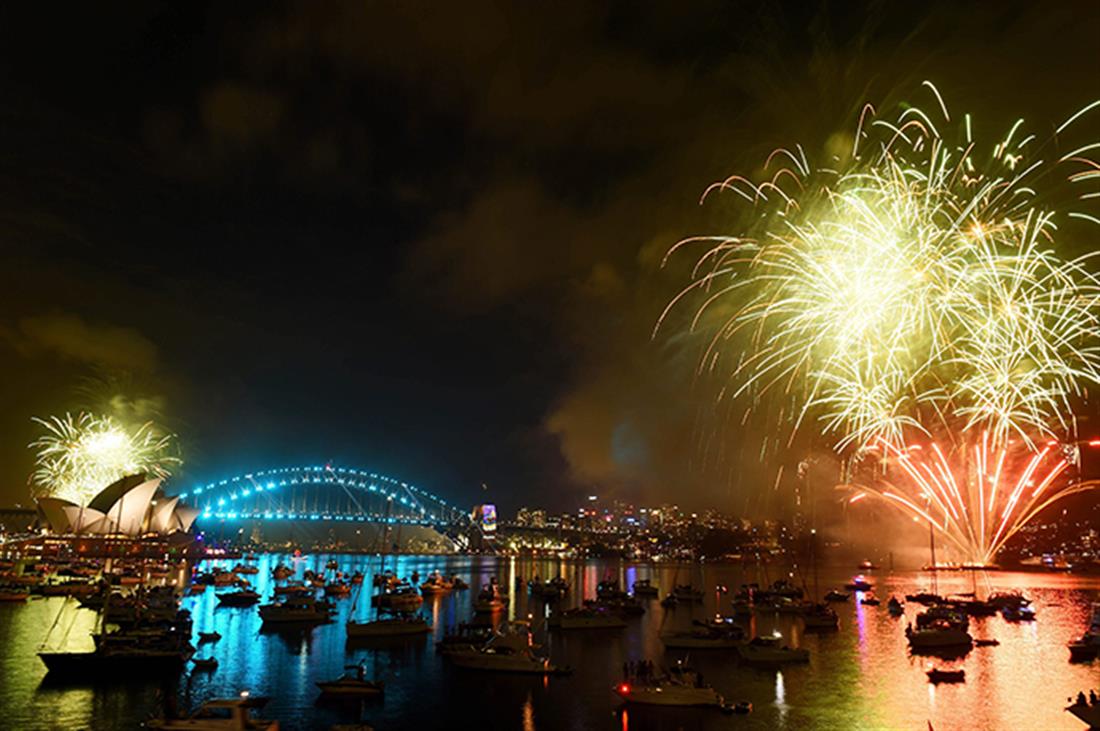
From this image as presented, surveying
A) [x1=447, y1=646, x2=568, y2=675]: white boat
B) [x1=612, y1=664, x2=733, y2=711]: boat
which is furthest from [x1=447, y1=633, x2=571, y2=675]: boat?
[x1=612, y1=664, x2=733, y2=711]: boat

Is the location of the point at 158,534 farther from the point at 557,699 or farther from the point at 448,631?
the point at 557,699

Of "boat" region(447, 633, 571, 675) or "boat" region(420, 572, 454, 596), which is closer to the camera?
"boat" region(447, 633, 571, 675)

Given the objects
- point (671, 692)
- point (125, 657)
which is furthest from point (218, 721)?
point (671, 692)

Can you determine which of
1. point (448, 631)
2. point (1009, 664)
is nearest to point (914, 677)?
point (1009, 664)

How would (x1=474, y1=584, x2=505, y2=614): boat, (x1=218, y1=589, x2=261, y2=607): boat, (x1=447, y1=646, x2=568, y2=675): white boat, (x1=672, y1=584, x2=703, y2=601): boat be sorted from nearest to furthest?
(x1=447, y1=646, x2=568, y2=675): white boat
(x1=474, y1=584, x2=505, y2=614): boat
(x1=218, y1=589, x2=261, y2=607): boat
(x1=672, y1=584, x2=703, y2=601): boat

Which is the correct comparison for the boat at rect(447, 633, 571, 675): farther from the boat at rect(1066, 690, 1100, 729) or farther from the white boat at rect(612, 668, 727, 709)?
the boat at rect(1066, 690, 1100, 729)

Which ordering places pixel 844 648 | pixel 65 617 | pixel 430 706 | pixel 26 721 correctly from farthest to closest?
1. pixel 65 617
2. pixel 844 648
3. pixel 430 706
4. pixel 26 721
